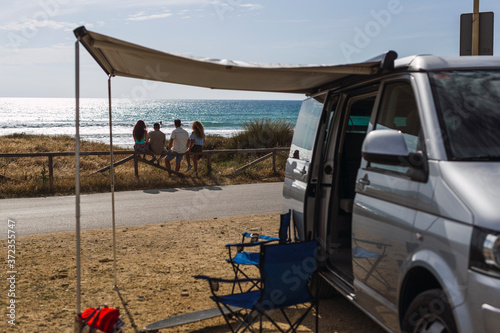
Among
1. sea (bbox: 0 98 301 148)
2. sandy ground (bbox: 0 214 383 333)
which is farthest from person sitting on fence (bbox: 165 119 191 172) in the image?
sea (bbox: 0 98 301 148)

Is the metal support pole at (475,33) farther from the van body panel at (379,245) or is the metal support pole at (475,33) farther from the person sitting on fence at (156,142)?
the person sitting on fence at (156,142)

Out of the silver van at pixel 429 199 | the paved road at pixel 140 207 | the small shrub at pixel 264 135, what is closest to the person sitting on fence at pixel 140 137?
the paved road at pixel 140 207

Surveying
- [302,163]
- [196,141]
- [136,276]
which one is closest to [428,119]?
[302,163]

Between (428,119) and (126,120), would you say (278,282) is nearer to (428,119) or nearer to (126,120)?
(428,119)

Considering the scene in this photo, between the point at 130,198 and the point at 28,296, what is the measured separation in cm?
754

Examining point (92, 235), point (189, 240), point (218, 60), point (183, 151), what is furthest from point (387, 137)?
point (183, 151)

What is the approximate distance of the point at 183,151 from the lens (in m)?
16.4

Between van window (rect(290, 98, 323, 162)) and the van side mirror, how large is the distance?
225cm

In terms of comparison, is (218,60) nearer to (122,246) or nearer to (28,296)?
(28,296)

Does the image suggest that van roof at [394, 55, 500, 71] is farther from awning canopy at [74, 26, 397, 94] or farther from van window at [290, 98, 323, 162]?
van window at [290, 98, 323, 162]

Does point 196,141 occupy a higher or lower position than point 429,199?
higher

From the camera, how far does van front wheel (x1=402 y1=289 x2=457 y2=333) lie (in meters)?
2.84

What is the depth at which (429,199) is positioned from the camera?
10.1 ft

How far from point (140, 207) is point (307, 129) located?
682cm
